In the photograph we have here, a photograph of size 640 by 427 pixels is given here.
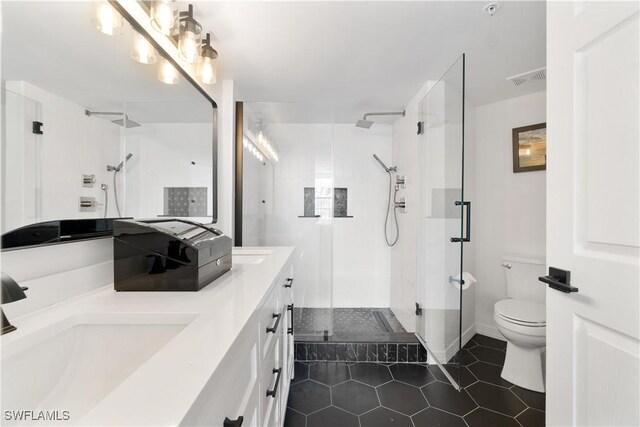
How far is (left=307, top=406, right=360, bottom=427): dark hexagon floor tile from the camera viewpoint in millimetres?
1398

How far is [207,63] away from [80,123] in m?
0.86

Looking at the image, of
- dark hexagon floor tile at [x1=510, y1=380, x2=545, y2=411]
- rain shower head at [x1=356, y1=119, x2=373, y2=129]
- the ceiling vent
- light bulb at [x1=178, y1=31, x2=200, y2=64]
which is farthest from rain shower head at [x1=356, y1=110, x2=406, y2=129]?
dark hexagon floor tile at [x1=510, y1=380, x2=545, y2=411]

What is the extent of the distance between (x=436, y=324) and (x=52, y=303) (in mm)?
2032

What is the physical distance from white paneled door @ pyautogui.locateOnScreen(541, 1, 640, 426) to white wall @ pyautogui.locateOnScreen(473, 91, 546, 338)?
59.3 inches

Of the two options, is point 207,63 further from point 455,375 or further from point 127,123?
point 455,375

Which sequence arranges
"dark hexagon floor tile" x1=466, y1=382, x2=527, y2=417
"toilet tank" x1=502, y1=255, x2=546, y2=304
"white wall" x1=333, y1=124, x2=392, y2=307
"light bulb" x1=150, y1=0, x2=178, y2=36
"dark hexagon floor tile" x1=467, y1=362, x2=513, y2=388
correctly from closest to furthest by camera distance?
"light bulb" x1=150, y1=0, x2=178, y2=36 < "dark hexagon floor tile" x1=466, y1=382, x2=527, y2=417 < "dark hexagon floor tile" x1=467, y1=362, x2=513, y2=388 < "toilet tank" x1=502, y1=255, x2=546, y2=304 < "white wall" x1=333, y1=124, x2=392, y2=307

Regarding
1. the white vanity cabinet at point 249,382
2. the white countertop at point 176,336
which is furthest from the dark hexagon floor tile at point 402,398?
the white countertop at point 176,336

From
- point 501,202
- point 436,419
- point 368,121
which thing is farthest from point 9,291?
point 501,202

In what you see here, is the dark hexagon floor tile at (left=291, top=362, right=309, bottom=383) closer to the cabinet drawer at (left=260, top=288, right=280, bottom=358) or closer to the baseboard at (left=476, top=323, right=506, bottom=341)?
the cabinet drawer at (left=260, top=288, right=280, bottom=358)

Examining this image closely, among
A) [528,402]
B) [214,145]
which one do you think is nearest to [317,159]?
[214,145]

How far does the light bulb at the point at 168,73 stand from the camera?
1.18 meters

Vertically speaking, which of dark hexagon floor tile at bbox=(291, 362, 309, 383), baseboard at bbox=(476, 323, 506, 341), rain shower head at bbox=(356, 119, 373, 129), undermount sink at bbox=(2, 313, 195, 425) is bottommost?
dark hexagon floor tile at bbox=(291, 362, 309, 383)

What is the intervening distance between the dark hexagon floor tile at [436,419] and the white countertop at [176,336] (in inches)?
49.4

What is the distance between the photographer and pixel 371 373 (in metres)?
1.85
